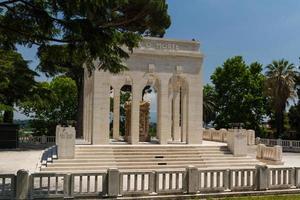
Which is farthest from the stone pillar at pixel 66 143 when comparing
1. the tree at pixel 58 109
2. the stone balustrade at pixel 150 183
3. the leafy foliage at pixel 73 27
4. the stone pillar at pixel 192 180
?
the tree at pixel 58 109

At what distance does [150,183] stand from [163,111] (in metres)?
12.3

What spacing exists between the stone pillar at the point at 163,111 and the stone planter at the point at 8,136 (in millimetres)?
14067

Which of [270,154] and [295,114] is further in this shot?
[295,114]

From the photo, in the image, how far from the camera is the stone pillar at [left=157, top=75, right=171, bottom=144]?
2434cm

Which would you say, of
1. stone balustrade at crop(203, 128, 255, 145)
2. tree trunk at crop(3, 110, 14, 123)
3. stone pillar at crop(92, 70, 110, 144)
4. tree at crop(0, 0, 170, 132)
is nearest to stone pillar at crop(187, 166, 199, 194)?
tree at crop(0, 0, 170, 132)

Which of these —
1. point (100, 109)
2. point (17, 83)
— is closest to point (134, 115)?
point (100, 109)

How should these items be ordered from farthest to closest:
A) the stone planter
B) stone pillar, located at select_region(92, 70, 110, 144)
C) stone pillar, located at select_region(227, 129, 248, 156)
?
the stone planter < stone pillar, located at select_region(227, 129, 248, 156) < stone pillar, located at select_region(92, 70, 110, 144)

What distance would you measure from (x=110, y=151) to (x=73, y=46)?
984cm

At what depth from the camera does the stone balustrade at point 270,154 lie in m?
24.4

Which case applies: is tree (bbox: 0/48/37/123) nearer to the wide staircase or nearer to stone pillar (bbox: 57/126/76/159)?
stone pillar (bbox: 57/126/76/159)

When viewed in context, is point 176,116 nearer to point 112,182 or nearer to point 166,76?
point 166,76

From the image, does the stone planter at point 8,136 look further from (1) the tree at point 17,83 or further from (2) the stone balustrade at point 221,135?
(2) the stone balustrade at point 221,135

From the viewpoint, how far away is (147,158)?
21438mm

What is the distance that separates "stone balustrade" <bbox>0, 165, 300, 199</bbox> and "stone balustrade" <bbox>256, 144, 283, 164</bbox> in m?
10.6
